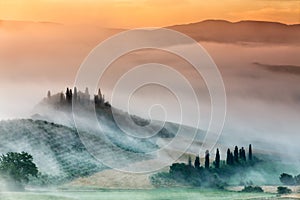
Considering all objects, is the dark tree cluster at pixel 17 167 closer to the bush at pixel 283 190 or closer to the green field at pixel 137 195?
the green field at pixel 137 195

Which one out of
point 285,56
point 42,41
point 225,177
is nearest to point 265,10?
point 285,56

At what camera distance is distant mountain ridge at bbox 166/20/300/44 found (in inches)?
171

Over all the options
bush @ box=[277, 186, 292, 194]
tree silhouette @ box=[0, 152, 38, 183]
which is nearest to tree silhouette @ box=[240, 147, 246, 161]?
bush @ box=[277, 186, 292, 194]

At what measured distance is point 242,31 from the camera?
4395mm

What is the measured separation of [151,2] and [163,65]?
0.37 metres

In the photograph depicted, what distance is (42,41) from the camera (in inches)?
168

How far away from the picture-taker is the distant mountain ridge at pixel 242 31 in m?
4.34

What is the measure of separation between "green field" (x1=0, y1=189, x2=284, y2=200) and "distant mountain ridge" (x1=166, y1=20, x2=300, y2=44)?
2.97 feet

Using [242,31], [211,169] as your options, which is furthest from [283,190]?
[242,31]

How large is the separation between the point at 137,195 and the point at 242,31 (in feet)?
3.77

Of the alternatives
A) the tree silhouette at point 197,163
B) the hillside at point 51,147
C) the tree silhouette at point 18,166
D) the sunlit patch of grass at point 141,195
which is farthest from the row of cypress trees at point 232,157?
the tree silhouette at point 18,166

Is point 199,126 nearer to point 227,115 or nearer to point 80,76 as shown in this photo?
point 227,115

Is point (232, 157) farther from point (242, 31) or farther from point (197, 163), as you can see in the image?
point (242, 31)

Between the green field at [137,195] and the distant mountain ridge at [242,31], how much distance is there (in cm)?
90
